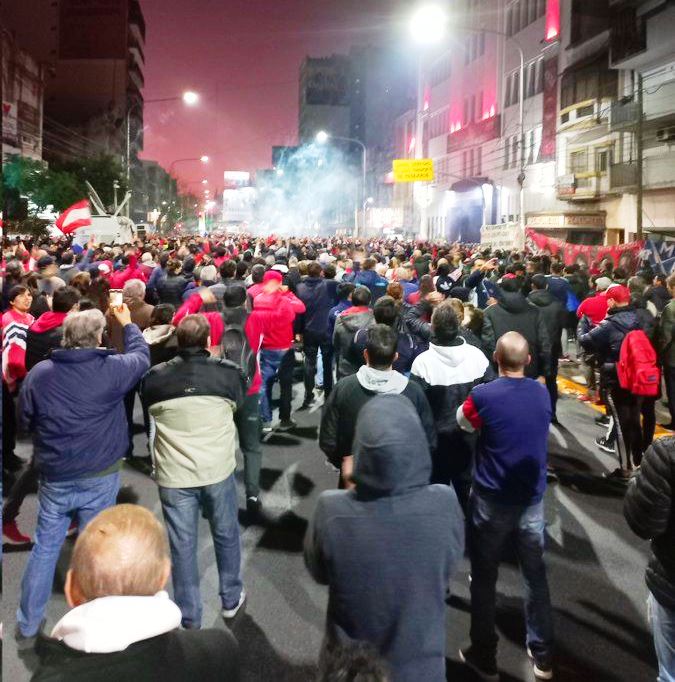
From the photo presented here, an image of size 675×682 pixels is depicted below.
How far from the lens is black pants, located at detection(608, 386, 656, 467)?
6.71 meters

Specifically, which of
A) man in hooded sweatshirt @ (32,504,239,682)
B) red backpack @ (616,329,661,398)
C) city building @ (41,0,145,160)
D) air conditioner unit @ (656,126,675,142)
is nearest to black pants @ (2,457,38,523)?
man in hooded sweatshirt @ (32,504,239,682)

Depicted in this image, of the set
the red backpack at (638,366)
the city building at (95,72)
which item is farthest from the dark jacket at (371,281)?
the city building at (95,72)

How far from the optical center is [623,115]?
30203mm

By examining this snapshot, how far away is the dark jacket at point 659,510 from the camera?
2.97 metres

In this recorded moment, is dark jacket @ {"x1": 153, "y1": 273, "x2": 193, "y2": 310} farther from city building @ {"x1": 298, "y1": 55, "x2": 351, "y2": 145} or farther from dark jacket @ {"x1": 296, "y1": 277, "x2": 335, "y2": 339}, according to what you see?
city building @ {"x1": 298, "y1": 55, "x2": 351, "y2": 145}

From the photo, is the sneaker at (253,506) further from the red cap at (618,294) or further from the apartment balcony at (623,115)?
the apartment balcony at (623,115)

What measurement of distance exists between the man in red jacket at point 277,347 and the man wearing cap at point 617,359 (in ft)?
11.4

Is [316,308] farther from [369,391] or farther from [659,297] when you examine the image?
[369,391]

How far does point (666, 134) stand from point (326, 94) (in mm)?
156943

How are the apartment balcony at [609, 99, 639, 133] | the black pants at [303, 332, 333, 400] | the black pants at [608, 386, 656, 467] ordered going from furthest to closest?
the apartment balcony at [609, 99, 639, 133] → the black pants at [303, 332, 333, 400] → the black pants at [608, 386, 656, 467]

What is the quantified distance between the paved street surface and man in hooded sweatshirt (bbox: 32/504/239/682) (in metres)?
2.14

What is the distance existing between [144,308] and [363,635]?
5.77 m

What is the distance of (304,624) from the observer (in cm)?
445

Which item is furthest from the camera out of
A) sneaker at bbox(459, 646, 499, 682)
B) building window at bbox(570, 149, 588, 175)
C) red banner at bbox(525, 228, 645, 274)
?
building window at bbox(570, 149, 588, 175)
